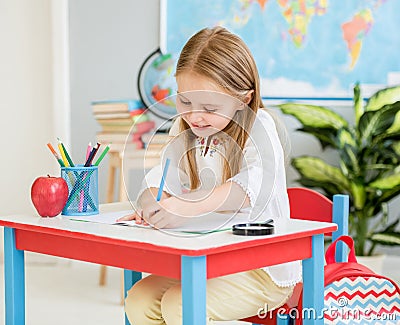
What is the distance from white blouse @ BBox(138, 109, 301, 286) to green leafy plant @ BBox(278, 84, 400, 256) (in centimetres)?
157

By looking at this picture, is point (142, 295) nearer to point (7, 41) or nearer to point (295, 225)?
point (295, 225)

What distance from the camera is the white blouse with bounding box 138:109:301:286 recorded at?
1737mm

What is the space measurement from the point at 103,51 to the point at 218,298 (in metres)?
2.61

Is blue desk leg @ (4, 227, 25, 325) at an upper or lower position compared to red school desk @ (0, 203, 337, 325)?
lower

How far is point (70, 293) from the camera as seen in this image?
359 cm

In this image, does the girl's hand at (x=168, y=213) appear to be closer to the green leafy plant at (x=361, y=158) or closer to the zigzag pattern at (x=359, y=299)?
the zigzag pattern at (x=359, y=299)

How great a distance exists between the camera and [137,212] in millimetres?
1727

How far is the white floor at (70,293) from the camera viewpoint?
3.16 m

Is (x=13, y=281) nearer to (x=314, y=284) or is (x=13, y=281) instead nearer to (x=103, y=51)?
(x=314, y=284)

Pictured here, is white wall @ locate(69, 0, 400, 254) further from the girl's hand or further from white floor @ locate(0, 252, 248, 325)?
the girl's hand

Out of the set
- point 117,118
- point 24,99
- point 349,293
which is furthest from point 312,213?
point 24,99

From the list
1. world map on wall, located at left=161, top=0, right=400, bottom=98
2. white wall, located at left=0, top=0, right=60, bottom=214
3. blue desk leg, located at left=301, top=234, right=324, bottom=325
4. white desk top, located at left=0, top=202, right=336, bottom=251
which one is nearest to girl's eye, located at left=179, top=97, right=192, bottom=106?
white desk top, located at left=0, top=202, right=336, bottom=251

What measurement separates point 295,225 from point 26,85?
2.82 m

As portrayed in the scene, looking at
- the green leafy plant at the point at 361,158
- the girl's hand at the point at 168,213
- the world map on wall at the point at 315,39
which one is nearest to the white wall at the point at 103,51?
the world map on wall at the point at 315,39
